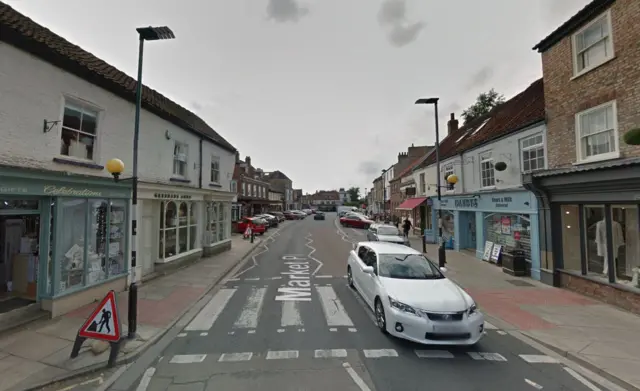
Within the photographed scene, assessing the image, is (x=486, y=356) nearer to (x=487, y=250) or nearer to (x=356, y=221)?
(x=487, y=250)

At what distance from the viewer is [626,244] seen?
873 centimetres

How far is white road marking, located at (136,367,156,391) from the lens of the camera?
14.9 ft

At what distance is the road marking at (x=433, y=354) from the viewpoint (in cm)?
552

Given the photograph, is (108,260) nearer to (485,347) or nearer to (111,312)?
(111,312)

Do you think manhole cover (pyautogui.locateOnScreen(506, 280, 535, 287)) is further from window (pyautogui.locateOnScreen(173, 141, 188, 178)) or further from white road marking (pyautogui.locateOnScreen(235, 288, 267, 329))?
window (pyautogui.locateOnScreen(173, 141, 188, 178))

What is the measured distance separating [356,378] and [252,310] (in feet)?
13.4

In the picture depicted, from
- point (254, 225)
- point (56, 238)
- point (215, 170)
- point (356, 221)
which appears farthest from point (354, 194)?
point (56, 238)

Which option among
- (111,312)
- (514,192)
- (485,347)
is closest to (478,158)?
(514,192)

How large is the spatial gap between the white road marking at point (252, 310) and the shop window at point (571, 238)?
10.6 metres

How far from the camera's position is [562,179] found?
389 inches

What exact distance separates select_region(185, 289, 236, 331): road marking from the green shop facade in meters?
3.19

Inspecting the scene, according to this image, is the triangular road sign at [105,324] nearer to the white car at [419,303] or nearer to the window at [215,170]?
the white car at [419,303]

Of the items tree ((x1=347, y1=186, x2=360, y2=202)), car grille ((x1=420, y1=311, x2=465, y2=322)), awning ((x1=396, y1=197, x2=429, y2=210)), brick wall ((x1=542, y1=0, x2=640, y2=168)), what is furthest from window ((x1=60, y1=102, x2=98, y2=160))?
tree ((x1=347, y1=186, x2=360, y2=202))

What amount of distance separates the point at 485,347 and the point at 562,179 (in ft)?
23.3
